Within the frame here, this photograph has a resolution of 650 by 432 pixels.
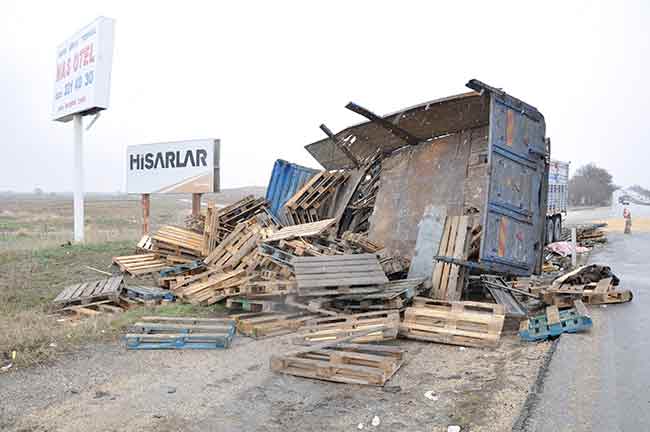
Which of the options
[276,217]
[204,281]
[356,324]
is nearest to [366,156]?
[276,217]

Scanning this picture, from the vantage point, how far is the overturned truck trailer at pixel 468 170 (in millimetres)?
7426

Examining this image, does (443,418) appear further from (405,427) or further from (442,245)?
(442,245)

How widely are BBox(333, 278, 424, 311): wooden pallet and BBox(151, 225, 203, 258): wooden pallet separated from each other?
4.83 metres

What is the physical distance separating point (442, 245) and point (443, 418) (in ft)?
13.5

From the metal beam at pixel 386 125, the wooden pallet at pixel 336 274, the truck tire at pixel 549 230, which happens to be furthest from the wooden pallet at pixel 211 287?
the truck tire at pixel 549 230

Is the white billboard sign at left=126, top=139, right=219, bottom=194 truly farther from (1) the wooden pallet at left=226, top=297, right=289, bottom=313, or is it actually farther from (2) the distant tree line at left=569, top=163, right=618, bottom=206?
(2) the distant tree line at left=569, top=163, right=618, bottom=206

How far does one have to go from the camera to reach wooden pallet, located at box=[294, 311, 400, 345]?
590 cm

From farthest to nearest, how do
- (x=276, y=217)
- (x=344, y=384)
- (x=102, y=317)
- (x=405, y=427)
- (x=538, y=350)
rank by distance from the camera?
(x=276, y=217)
(x=102, y=317)
(x=538, y=350)
(x=344, y=384)
(x=405, y=427)

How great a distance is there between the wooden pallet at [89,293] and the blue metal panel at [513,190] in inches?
237

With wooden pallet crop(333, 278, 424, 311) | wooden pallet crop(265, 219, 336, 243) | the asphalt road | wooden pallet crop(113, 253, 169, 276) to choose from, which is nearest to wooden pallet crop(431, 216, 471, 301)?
wooden pallet crop(333, 278, 424, 311)

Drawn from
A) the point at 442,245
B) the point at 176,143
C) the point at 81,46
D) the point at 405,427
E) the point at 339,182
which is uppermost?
the point at 81,46

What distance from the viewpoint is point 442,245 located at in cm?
777

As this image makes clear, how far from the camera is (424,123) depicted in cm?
898

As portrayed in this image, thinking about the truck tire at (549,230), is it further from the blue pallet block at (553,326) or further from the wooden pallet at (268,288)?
the wooden pallet at (268,288)
